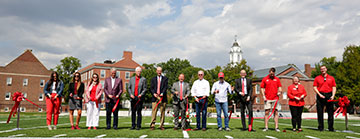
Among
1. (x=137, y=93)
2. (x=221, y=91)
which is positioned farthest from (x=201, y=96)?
(x=137, y=93)

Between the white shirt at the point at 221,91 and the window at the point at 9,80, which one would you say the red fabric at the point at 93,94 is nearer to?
the white shirt at the point at 221,91

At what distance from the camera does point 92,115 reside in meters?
8.39

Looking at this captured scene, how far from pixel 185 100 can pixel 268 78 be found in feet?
8.89

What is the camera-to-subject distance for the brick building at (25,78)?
50.4 metres

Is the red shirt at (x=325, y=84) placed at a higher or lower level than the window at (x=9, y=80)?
lower

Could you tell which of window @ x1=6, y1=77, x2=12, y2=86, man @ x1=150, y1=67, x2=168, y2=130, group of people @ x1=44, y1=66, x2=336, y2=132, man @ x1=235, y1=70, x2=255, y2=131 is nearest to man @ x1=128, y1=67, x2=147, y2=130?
group of people @ x1=44, y1=66, x2=336, y2=132

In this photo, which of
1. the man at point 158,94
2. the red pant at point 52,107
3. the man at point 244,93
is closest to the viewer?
the red pant at point 52,107

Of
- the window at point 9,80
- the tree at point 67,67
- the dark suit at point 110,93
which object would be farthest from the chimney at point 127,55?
the dark suit at point 110,93

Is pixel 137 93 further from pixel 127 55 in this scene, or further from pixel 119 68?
pixel 127 55

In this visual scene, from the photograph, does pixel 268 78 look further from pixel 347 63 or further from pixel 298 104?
pixel 347 63

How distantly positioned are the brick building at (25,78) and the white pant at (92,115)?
49184mm

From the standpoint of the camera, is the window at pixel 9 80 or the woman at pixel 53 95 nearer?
the woman at pixel 53 95

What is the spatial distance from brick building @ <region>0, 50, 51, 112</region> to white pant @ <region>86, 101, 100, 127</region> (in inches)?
1936

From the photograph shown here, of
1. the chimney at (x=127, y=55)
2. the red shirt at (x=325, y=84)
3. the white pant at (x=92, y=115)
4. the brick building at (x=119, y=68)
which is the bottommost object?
the white pant at (x=92, y=115)
